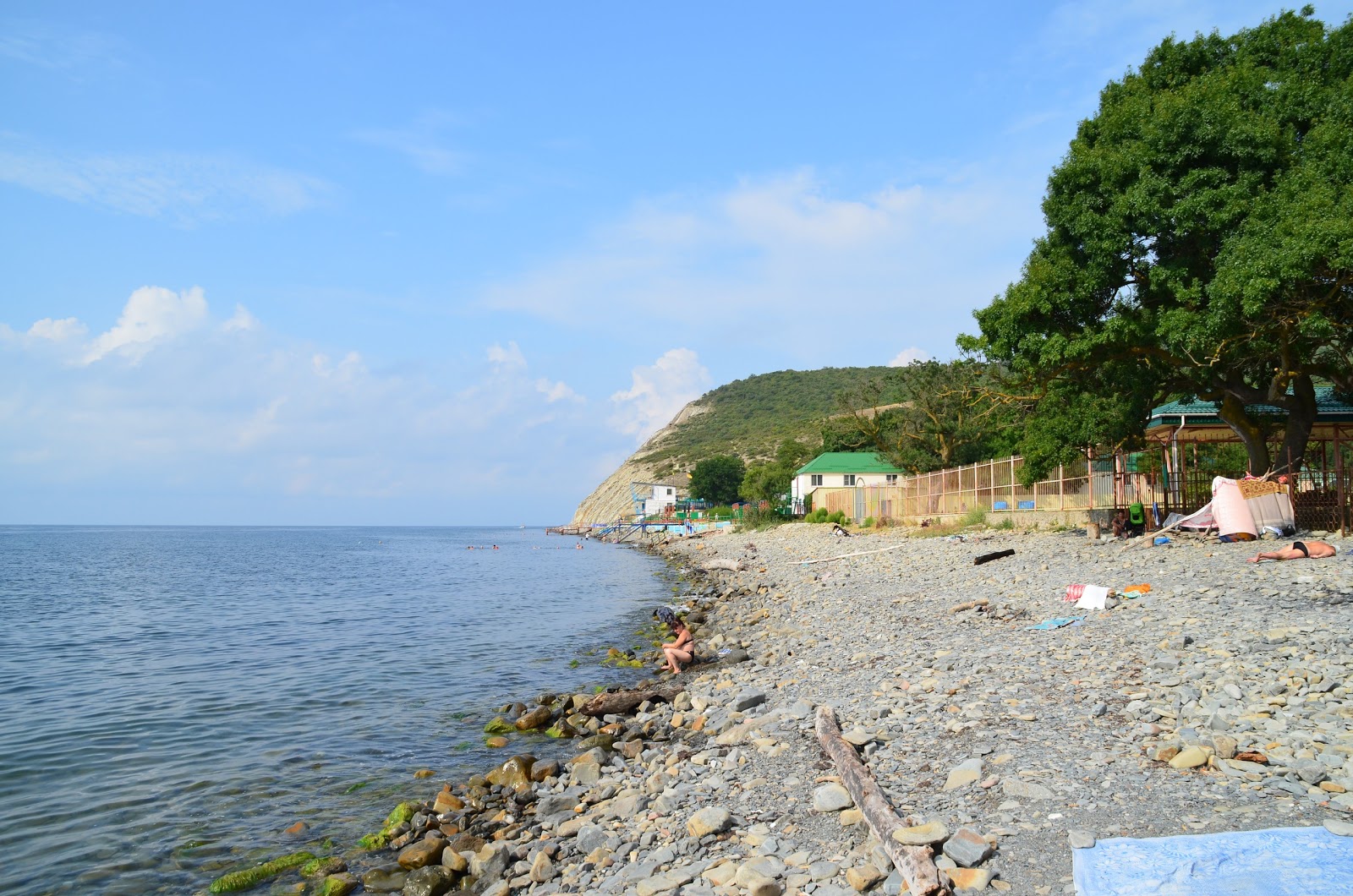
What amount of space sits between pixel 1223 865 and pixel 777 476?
72.3 meters

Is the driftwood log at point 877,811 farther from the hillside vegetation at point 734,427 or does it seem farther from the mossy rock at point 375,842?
the hillside vegetation at point 734,427

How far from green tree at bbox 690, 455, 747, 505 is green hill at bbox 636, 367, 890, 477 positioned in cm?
988

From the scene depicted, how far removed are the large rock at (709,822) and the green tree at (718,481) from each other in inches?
3560

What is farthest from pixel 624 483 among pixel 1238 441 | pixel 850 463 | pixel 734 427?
pixel 1238 441

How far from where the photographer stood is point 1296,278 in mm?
14773

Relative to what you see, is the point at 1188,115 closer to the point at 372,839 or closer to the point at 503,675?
the point at 503,675

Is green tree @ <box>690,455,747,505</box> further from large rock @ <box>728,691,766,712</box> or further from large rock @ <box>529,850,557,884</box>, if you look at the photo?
large rock @ <box>529,850,557,884</box>

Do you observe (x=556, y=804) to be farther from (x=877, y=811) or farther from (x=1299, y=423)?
(x=1299, y=423)

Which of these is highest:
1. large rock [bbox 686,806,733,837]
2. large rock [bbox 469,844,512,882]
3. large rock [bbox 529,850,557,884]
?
large rock [bbox 686,806,733,837]

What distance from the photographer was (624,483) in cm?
14550

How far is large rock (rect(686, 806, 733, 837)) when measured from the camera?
6.38 meters

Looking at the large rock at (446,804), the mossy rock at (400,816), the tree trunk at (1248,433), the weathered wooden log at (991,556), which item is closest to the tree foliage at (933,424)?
the tree trunk at (1248,433)

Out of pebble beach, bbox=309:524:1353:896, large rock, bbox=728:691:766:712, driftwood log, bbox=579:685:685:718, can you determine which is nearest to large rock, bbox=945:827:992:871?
pebble beach, bbox=309:524:1353:896

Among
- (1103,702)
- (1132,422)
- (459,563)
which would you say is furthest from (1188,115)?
(459,563)
